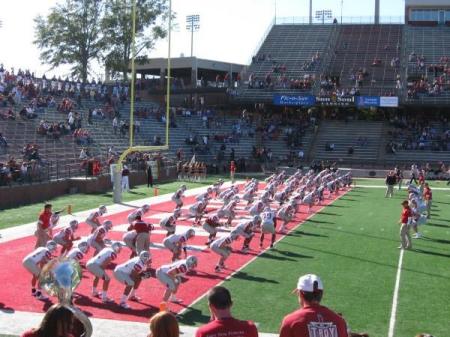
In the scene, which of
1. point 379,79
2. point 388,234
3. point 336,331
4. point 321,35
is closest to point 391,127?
point 379,79

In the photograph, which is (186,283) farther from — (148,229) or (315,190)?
(315,190)

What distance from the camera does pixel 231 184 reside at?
35688 mm

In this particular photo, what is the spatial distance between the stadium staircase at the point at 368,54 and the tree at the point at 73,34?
19.3 metres

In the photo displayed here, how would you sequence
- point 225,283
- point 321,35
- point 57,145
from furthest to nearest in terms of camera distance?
1. point 321,35
2. point 57,145
3. point 225,283

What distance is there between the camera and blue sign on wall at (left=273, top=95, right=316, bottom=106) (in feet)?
161

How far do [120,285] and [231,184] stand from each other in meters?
23.3

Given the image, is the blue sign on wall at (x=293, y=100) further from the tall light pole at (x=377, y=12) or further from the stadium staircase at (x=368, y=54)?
the tall light pole at (x=377, y=12)

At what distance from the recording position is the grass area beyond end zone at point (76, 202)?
21.2 m

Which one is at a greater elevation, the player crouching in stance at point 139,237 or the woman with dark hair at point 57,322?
the woman with dark hair at point 57,322

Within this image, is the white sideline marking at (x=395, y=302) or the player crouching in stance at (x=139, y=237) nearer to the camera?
the white sideline marking at (x=395, y=302)

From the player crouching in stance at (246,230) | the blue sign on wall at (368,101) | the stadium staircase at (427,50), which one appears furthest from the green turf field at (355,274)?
the stadium staircase at (427,50)

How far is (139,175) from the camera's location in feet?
115

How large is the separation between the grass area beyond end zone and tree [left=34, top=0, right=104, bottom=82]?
2399 centimetres

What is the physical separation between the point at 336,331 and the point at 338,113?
48510 millimetres
